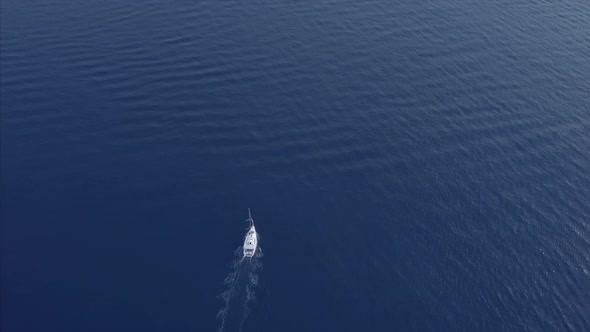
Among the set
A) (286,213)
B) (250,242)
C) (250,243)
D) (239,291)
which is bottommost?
(239,291)

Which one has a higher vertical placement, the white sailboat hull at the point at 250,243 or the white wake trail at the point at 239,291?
the white sailboat hull at the point at 250,243

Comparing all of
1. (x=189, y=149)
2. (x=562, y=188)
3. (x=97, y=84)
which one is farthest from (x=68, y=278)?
(x=562, y=188)

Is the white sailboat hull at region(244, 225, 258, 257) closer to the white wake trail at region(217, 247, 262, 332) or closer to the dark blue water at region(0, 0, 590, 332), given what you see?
the white wake trail at region(217, 247, 262, 332)

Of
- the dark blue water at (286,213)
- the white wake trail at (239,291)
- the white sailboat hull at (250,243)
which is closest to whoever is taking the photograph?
the white wake trail at (239,291)

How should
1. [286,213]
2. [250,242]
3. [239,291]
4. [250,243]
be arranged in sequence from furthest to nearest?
[286,213]
[250,242]
[250,243]
[239,291]

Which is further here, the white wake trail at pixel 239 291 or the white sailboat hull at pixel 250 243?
the white sailboat hull at pixel 250 243

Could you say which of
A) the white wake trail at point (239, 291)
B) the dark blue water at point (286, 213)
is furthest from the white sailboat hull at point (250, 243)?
the dark blue water at point (286, 213)

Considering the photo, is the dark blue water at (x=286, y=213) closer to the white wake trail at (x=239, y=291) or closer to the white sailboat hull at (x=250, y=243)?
the white wake trail at (x=239, y=291)

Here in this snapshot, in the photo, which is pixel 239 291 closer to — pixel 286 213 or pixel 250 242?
pixel 250 242

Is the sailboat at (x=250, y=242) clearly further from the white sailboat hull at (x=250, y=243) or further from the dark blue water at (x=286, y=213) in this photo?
the dark blue water at (x=286, y=213)

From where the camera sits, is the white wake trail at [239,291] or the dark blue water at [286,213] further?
the dark blue water at [286,213]

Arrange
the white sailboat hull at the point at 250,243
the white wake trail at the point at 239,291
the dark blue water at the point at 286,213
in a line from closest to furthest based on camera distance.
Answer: the white wake trail at the point at 239,291 < the dark blue water at the point at 286,213 < the white sailboat hull at the point at 250,243

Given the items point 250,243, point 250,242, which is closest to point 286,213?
point 250,242
